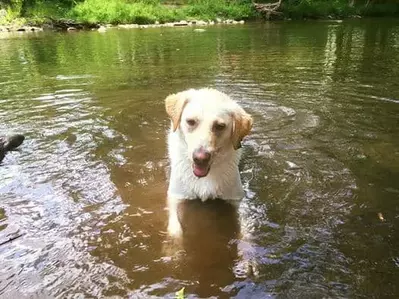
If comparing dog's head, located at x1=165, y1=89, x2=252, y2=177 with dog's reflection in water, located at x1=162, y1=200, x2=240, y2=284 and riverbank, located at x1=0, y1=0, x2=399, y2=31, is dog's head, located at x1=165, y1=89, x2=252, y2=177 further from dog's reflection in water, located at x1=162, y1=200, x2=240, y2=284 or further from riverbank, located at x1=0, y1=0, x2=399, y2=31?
riverbank, located at x1=0, y1=0, x2=399, y2=31

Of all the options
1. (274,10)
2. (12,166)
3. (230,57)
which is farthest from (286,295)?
(274,10)

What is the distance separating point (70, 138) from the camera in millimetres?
7906

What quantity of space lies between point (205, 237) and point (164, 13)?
123 ft

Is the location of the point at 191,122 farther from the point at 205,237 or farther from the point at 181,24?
the point at 181,24

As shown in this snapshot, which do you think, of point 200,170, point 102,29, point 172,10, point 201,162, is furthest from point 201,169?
point 172,10

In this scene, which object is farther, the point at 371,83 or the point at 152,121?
the point at 371,83

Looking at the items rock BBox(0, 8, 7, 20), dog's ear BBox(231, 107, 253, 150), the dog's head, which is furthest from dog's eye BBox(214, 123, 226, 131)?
rock BBox(0, 8, 7, 20)

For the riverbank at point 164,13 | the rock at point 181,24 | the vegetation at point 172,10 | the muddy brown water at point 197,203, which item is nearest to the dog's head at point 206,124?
the muddy brown water at point 197,203

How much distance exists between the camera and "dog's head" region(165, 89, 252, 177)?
4648 millimetres

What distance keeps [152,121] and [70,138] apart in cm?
179

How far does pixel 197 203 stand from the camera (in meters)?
5.38

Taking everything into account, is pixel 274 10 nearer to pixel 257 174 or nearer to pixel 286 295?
pixel 257 174

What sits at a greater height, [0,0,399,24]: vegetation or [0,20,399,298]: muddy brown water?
[0,0,399,24]: vegetation

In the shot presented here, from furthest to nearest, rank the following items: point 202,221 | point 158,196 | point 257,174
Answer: point 257,174 < point 158,196 < point 202,221
